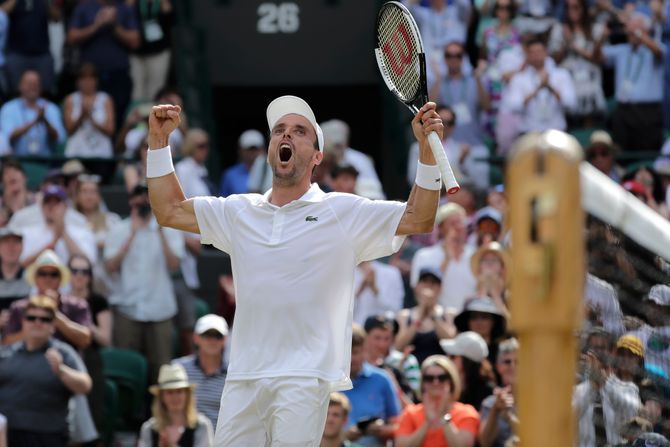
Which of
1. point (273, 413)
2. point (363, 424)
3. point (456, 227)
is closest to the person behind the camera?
point (273, 413)

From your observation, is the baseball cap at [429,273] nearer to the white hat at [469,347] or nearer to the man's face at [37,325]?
the white hat at [469,347]

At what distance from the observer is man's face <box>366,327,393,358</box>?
36.9ft

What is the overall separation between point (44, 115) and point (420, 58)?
30.9ft

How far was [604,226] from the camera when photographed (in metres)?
5.24

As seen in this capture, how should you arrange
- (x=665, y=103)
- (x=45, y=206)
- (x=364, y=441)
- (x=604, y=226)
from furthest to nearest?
(x=665, y=103) → (x=45, y=206) → (x=364, y=441) → (x=604, y=226)

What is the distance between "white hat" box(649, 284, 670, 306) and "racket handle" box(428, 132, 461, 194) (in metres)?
0.84

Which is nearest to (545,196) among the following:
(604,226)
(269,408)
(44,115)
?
(604,226)

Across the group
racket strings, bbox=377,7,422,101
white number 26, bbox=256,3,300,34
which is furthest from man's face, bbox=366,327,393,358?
white number 26, bbox=256,3,300,34

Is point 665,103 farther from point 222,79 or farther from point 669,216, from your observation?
point 222,79

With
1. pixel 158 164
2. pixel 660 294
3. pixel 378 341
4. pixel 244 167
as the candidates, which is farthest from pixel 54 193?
pixel 660 294

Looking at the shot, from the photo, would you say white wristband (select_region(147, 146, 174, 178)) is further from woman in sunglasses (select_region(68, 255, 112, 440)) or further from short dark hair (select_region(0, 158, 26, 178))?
short dark hair (select_region(0, 158, 26, 178))

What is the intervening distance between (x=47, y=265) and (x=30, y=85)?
3899mm

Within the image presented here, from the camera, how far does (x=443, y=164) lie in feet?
20.7

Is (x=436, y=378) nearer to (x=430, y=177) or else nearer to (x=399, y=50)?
(x=399, y=50)
